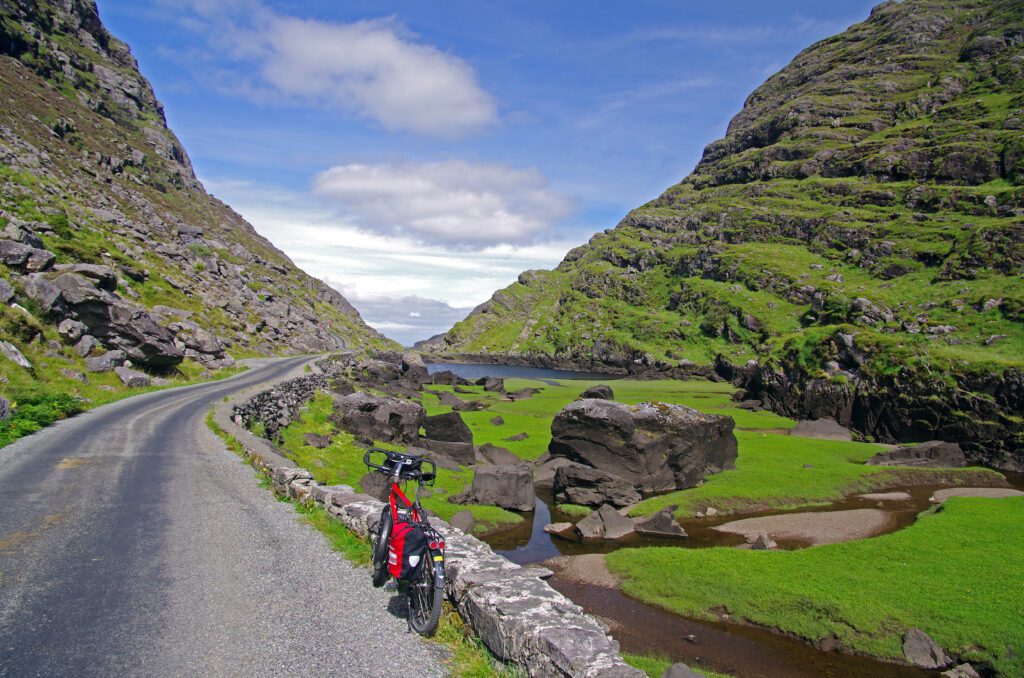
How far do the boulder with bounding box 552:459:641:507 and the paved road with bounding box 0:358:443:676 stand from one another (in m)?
21.8

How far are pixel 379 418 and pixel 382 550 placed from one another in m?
31.8

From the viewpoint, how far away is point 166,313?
202 ft

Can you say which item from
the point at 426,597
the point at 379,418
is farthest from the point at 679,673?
the point at 379,418

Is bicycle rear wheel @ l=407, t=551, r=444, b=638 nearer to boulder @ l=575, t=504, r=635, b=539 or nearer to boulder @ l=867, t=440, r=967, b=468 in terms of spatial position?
boulder @ l=575, t=504, r=635, b=539

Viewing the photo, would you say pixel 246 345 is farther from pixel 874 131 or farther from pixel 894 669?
pixel 874 131

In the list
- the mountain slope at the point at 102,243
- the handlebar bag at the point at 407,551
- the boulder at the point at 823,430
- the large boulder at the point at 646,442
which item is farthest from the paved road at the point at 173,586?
the boulder at the point at 823,430

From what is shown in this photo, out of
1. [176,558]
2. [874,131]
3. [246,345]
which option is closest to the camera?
[176,558]

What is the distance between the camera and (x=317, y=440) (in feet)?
117

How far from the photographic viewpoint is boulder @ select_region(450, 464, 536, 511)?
3216 cm

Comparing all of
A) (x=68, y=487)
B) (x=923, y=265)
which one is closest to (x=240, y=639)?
(x=68, y=487)

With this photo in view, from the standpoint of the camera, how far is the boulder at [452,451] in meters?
39.3

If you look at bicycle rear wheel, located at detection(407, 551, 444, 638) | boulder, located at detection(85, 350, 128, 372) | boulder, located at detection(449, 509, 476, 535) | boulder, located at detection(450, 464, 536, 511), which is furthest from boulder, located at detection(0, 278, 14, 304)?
bicycle rear wheel, located at detection(407, 551, 444, 638)

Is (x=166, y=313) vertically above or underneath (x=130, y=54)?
underneath

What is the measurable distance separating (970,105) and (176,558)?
754ft
